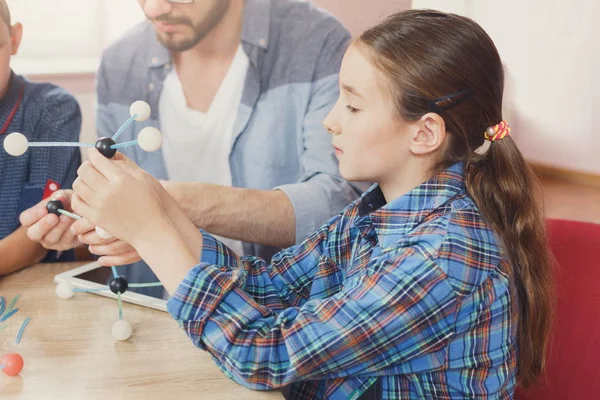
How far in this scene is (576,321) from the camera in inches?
43.4

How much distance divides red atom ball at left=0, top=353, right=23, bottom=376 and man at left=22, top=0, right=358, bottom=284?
564 millimetres

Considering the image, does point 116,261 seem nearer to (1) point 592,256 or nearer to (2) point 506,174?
(2) point 506,174

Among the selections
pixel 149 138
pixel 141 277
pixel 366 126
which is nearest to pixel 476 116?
pixel 366 126

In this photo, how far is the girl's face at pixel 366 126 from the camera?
104 cm

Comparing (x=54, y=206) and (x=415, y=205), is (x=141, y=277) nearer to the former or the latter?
(x=54, y=206)

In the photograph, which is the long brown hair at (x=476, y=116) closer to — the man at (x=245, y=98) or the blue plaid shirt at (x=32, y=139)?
the man at (x=245, y=98)

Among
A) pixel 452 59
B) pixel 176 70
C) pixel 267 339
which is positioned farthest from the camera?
pixel 176 70

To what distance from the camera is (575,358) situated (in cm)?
109

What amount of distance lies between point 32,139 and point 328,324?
2.79 feet

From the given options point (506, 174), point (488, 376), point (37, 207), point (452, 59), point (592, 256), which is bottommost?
point (37, 207)

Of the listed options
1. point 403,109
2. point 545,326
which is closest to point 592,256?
point 545,326

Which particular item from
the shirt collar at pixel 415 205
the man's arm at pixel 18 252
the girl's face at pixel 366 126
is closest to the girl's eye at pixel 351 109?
the girl's face at pixel 366 126

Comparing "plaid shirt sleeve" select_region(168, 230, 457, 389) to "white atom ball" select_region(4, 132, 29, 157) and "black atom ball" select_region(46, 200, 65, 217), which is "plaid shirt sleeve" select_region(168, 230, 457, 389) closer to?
"white atom ball" select_region(4, 132, 29, 157)

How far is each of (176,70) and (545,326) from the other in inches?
35.4
